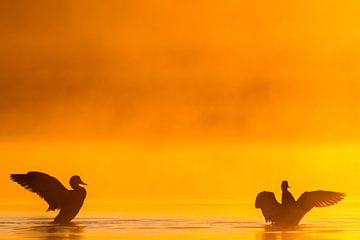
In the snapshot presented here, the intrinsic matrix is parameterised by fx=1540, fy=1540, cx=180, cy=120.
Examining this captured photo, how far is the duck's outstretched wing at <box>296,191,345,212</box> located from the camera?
43062 mm

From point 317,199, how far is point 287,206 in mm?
1293

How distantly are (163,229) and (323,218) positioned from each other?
800 cm

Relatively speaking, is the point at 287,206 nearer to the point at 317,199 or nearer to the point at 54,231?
the point at 317,199

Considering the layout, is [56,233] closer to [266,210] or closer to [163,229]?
[163,229]

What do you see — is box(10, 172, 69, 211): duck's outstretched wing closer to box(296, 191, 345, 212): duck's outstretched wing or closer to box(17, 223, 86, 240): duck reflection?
box(17, 223, 86, 240): duck reflection

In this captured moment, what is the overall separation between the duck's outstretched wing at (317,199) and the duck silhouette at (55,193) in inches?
243

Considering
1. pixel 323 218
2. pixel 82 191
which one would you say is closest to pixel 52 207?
pixel 82 191

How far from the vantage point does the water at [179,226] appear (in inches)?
1458

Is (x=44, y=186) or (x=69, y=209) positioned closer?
(x=69, y=209)

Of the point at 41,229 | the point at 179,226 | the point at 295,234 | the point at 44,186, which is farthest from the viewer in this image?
the point at 44,186

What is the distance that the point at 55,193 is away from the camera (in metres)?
42.9

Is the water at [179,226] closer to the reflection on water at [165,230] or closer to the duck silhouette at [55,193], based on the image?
the reflection on water at [165,230]

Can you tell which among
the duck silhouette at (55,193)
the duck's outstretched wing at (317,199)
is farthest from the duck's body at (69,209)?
the duck's outstretched wing at (317,199)

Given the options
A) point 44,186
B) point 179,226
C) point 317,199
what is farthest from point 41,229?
point 317,199
